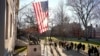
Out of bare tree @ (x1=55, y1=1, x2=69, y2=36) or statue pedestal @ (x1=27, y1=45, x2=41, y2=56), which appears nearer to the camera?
statue pedestal @ (x1=27, y1=45, x2=41, y2=56)

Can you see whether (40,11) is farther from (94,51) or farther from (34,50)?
(94,51)

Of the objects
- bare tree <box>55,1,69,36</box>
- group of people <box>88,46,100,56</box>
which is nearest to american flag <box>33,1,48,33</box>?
group of people <box>88,46,100,56</box>

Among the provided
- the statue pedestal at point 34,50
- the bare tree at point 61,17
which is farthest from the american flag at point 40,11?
the bare tree at point 61,17

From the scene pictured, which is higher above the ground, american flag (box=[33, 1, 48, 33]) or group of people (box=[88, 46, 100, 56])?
american flag (box=[33, 1, 48, 33])

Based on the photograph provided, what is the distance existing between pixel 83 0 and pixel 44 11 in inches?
1849

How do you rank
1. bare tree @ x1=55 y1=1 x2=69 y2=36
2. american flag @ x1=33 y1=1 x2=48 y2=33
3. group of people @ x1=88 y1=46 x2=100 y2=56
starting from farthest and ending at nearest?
1. bare tree @ x1=55 y1=1 x2=69 y2=36
2. group of people @ x1=88 y1=46 x2=100 y2=56
3. american flag @ x1=33 y1=1 x2=48 y2=33

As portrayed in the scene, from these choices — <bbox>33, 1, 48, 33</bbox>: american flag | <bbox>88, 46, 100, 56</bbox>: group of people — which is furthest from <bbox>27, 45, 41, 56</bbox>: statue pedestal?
<bbox>33, 1, 48, 33</bbox>: american flag

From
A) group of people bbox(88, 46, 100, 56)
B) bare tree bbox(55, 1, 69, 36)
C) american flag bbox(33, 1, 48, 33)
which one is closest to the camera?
american flag bbox(33, 1, 48, 33)

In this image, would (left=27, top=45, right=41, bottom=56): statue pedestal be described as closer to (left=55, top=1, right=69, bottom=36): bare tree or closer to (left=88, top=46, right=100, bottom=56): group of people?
(left=88, top=46, right=100, bottom=56): group of people

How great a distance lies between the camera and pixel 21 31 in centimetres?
5150

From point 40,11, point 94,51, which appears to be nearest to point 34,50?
point 94,51

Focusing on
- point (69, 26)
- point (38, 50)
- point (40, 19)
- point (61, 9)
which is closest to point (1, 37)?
point (40, 19)

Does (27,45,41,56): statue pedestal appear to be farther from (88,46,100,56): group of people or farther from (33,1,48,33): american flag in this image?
(33,1,48,33): american flag

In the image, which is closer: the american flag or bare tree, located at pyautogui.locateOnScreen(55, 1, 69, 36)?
the american flag
